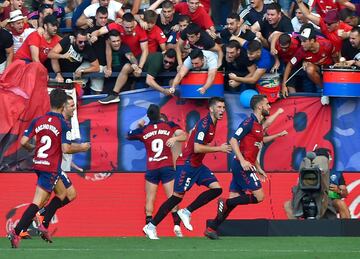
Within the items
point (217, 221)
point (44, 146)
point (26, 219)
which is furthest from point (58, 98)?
point (217, 221)

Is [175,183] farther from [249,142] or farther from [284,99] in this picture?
[284,99]

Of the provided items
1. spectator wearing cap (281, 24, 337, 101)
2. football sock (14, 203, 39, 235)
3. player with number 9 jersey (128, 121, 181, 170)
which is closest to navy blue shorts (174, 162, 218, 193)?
player with number 9 jersey (128, 121, 181, 170)

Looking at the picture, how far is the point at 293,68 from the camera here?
1936 centimetres

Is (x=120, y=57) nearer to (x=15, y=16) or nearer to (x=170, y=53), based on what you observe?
(x=170, y=53)

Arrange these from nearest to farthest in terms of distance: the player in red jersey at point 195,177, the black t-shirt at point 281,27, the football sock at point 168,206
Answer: the player in red jersey at point 195,177
the football sock at point 168,206
the black t-shirt at point 281,27

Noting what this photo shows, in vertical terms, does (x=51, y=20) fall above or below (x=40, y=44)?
above

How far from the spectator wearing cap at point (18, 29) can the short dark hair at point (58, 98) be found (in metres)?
5.44

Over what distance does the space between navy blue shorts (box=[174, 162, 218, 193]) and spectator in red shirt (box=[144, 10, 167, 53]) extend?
3.66 m

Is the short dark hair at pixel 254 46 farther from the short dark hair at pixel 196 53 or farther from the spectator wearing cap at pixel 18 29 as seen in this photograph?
the spectator wearing cap at pixel 18 29

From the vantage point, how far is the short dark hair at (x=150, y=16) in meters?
19.5

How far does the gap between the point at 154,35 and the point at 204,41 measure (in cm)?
121

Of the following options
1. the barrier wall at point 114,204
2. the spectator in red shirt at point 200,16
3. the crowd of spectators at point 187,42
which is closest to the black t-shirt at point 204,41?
the crowd of spectators at point 187,42

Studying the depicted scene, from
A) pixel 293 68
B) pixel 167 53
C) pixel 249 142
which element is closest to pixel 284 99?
pixel 293 68

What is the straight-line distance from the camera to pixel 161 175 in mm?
17781
